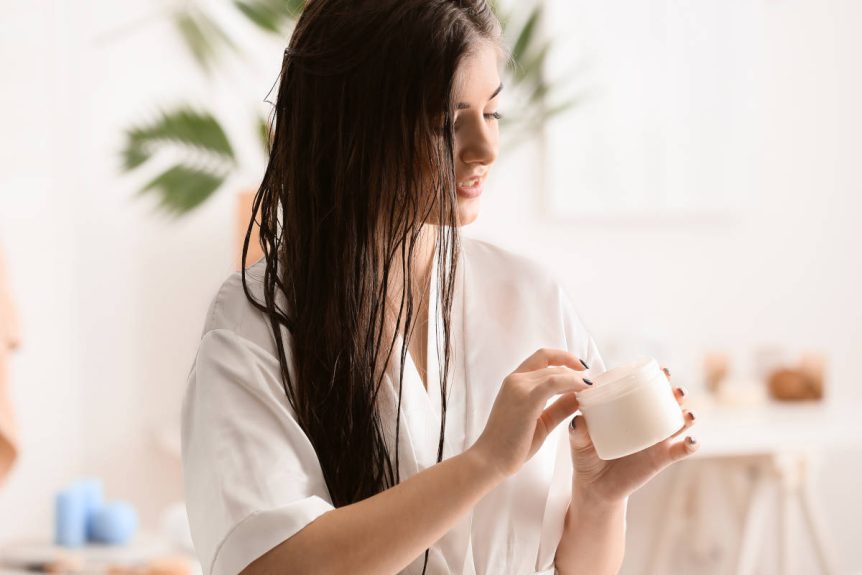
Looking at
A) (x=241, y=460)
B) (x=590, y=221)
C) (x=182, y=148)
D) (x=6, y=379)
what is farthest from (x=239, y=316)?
(x=590, y=221)

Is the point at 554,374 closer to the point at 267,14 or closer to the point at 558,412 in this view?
the point at 558,412

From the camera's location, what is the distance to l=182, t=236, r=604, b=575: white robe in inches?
38.3

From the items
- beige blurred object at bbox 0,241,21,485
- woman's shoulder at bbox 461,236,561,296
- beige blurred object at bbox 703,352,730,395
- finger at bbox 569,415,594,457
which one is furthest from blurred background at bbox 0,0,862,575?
finger at bbox 569,415,594,457

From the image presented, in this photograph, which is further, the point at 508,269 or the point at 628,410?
the point at 508,269

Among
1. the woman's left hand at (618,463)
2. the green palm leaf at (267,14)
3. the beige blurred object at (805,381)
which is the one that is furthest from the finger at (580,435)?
the beige blurred object at (805,381)

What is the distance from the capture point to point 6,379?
2.11 metres

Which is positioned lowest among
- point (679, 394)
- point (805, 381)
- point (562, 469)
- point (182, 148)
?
point (805, 381)

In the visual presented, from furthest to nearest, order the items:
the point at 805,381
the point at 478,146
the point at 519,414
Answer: the point at 805,381 < the point at 478,146 < the point at 519,414

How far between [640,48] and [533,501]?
7.76 feet

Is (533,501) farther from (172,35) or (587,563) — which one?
(172,35)

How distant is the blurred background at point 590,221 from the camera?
2.76m

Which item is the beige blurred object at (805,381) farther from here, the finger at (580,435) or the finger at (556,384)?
the finger at (556,384)

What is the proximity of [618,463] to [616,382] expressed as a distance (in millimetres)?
183

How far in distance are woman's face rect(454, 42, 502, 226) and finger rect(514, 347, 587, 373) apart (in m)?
0.20
